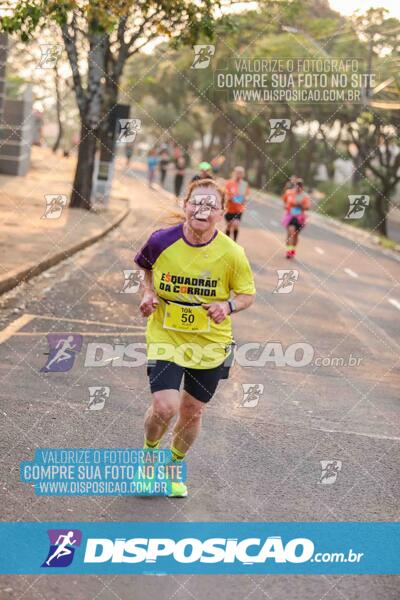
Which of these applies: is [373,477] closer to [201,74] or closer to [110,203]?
[110,203]

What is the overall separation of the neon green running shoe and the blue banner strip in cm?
40

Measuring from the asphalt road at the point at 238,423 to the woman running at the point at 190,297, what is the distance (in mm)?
718

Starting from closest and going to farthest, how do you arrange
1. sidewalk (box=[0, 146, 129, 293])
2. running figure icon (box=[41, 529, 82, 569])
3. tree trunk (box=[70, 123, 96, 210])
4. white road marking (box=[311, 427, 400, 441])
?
1. running figure icon (box=[41, 529, 82, 569])
2. white road marking (box=[311, 427, 400, 441])
3. sidewalk (box=[0, 146, 129, 293])
4. tree trunk (box=[70, 123, 96, 210])

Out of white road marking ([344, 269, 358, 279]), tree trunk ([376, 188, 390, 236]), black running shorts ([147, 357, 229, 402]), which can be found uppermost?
→ black running shorts ([147, 357, 229, 402])

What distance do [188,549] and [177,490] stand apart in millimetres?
800

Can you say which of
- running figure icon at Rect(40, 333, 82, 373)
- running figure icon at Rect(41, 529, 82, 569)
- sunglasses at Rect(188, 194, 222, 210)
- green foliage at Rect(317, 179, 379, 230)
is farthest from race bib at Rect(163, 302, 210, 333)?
green foliage at Rect(317, 179, 379, 230)

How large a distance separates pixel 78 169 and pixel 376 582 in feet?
72.9

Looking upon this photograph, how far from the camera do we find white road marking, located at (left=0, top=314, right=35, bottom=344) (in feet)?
33.9

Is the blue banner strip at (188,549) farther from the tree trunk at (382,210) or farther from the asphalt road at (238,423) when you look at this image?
the tree trunk at (382,210)

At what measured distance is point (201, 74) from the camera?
6956cm

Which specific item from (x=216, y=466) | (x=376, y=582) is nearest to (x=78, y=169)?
(x=216, y=466)

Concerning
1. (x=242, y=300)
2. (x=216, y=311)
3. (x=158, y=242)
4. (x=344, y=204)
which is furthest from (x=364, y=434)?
(x=344, y=204)

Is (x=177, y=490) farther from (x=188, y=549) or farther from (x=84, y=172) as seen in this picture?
(x=84, y=172)

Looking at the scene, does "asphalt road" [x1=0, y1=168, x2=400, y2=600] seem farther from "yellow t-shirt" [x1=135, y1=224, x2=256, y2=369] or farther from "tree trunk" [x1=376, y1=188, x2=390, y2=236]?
"tree trunk" [x1=376, y1=188, x2=390, y2=236]
